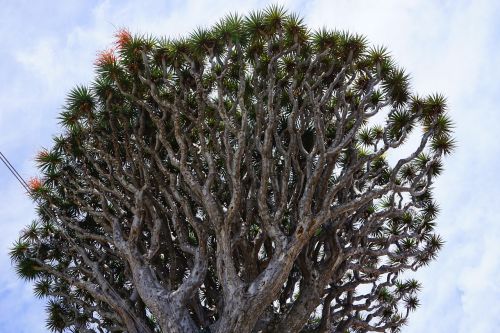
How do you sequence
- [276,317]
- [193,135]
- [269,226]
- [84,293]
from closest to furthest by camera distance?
1. [269,226]
2. [276,317]
3. [193,135]
4. [84,293]

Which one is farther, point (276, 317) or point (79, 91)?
point (79, 91)

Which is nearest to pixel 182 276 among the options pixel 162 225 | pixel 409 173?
pixel 162 225

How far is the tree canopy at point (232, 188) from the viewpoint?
30.1ft

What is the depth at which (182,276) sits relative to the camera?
1108cm


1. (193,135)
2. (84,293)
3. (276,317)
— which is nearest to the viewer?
(276,317)

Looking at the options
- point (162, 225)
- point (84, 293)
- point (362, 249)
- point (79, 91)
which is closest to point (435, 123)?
point (362, 249)

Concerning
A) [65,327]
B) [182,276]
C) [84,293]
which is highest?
[182,276]

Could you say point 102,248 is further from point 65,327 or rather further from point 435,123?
point 435,123

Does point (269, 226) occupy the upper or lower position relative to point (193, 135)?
lower

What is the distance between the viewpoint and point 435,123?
11.0 m

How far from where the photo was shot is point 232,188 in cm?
951

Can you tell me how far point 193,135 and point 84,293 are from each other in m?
4.35

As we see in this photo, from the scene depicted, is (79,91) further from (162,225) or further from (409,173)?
(409,173)

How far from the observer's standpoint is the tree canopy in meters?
9.19
